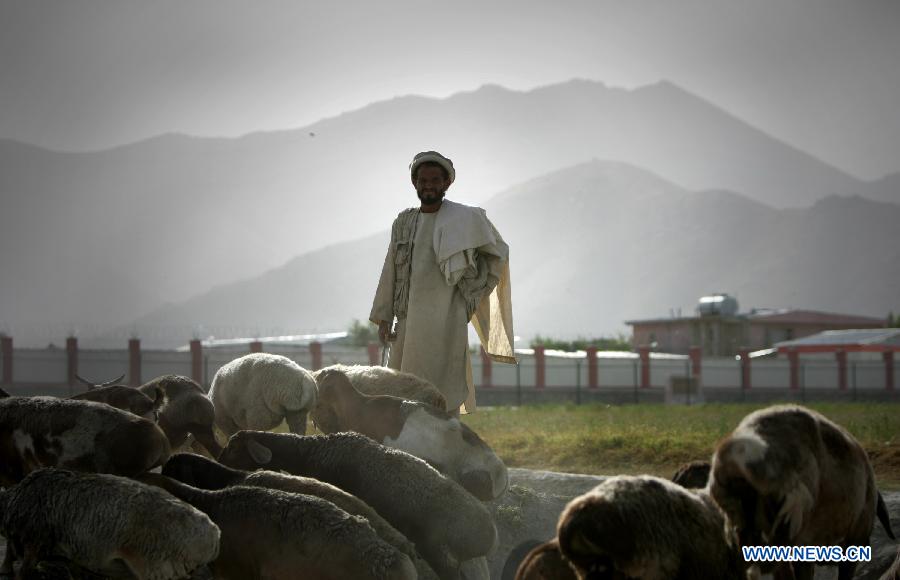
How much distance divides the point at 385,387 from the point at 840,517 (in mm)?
3881

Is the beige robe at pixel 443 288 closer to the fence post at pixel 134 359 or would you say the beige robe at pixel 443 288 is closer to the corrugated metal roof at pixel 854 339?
the fence post at pixel 134 359

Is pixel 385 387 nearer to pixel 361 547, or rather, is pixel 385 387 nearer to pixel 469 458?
pixel 469 458

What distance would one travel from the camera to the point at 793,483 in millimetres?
4020

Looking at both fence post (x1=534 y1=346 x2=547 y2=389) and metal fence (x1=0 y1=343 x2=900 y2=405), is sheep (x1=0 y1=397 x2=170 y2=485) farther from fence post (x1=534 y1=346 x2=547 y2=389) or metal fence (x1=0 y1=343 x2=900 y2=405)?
fence post (x1=534 y1=346 x2=547 y2=389)

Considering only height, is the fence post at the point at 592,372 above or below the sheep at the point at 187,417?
below

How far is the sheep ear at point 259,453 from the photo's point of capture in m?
5.55

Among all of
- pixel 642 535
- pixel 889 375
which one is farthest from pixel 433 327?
pixel 889 375

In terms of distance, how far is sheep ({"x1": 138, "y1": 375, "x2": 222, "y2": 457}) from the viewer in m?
7.65

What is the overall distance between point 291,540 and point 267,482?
696mm

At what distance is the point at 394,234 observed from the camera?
865 cm

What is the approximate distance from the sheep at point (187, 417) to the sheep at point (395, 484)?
2.10 m

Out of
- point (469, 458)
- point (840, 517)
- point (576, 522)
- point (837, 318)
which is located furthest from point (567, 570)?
point (837, 318)

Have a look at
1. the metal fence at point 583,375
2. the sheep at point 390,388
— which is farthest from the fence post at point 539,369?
the sheep at point 390,388

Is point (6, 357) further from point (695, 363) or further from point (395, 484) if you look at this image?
point (395, 484)
